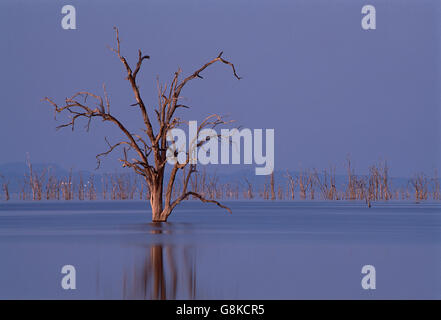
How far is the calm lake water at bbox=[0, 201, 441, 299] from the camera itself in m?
6.54

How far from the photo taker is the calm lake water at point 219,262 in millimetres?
6535

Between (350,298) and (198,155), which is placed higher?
(198,155)

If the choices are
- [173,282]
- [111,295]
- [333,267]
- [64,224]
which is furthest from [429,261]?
[64,224]

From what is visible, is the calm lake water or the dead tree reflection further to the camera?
the calm lake water

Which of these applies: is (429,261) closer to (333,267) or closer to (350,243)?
(333,267)

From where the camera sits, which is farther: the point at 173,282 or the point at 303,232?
the point at 303,232

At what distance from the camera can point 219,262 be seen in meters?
8.55

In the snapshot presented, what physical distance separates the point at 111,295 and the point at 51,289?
82cm

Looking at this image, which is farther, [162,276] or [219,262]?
[219,262]

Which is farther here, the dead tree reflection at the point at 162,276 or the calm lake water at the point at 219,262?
the calm lake water at the point at 219,262
